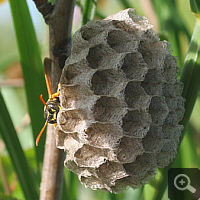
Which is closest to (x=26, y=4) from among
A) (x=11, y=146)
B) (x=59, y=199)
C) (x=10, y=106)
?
(x=11, y=146)

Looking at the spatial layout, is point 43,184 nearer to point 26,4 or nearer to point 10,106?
point 26,4

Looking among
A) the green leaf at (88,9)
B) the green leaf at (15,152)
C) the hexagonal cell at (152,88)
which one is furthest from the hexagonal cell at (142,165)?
the green leaf at (88,9)

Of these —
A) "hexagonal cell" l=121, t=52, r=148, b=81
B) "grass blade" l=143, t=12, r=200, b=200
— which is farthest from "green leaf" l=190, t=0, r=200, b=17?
"hexagonal cell" l=121, t=52, r=148, b=81

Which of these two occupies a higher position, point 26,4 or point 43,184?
point 26,4

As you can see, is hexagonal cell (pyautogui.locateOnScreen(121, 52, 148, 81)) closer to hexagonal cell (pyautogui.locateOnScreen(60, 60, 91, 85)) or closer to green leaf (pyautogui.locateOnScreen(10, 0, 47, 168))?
hexagonal cell (pyautogui.locateOnScreen(60, 60, 91, 85))

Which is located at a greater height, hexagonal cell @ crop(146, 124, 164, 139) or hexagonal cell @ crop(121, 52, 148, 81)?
hexagonal cell @ crop(121, 52, 148, 81)

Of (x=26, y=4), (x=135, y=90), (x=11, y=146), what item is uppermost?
(x=26, y=4)
